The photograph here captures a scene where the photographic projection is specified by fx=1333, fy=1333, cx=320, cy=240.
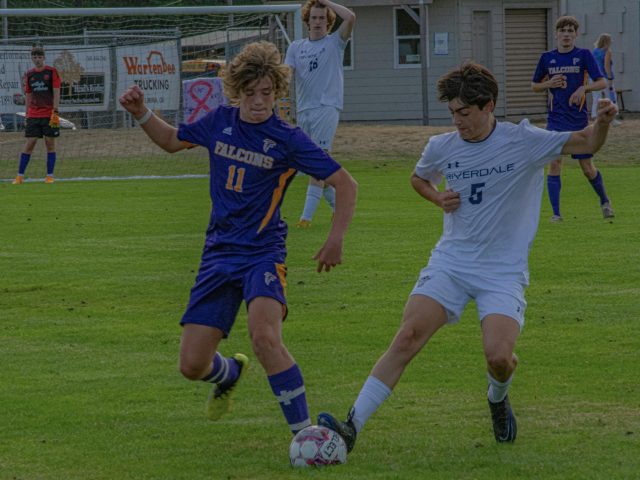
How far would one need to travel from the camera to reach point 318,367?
7805 mm

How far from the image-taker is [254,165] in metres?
6.22

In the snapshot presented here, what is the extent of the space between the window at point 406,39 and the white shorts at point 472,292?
111 feet

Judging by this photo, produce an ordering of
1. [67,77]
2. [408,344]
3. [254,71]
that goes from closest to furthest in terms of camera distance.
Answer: [408,344] < [254,71] < [67,77]

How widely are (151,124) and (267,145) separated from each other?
0.72 metres

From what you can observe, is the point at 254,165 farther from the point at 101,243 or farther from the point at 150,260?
the point at 101,243

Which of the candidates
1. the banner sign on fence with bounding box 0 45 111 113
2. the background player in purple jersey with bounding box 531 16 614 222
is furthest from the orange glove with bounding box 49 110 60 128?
the background player in purple jersey with bounding box 531 16 614 222

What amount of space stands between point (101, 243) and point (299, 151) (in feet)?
27.5

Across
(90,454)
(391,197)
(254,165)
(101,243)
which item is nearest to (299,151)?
(254,165)

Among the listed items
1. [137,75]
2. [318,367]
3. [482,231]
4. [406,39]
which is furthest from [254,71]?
[406,39]

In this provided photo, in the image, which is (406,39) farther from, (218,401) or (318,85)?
(218,401)

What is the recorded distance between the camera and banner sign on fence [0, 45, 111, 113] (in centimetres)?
2530

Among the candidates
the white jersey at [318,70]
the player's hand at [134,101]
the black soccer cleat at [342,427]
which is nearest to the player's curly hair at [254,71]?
the player's hand at [134,101]

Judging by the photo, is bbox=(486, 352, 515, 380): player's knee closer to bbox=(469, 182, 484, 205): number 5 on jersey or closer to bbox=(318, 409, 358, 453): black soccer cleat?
bbox=(318, 409, 358, 453): black soccer cleat

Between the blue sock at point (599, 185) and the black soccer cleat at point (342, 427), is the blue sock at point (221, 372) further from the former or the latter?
the blue sock at point (599, 185)
